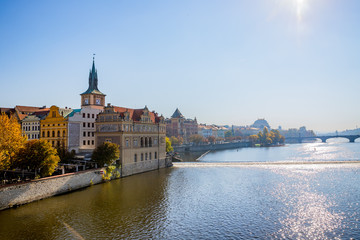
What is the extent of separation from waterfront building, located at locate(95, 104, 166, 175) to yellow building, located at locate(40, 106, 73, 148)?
27.9 feet

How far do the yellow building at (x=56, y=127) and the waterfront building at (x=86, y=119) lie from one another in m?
1.36

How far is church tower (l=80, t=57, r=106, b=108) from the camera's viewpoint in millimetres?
74625

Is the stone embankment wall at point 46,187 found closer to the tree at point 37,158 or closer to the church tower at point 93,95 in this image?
the tree at point 37,158

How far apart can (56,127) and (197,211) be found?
47.5 m

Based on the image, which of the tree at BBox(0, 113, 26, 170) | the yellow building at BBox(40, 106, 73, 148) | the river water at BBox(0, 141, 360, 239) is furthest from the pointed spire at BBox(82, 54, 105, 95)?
the tree at BBox(0, 113, 26, 170)

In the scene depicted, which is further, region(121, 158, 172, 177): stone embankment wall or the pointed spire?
the pointed spire

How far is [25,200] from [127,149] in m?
26.7

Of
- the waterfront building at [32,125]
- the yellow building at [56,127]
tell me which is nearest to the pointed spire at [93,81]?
the yellow building at [56,127]

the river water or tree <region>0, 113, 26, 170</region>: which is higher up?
tree <region>0, 113, 26, 170</region>

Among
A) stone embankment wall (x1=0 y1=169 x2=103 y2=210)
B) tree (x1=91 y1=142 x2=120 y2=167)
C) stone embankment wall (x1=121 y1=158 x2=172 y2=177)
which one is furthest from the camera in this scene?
stone embankment wall (x1=121 y1=158 x2=172 y2=177)

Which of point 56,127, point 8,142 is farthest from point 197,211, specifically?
point 56,127

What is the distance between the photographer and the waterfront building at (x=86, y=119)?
67.1m

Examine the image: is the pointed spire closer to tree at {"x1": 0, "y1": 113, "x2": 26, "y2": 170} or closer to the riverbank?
tree at {"x1": 0, "y1": 113, "x2": 26, "y2": 170}

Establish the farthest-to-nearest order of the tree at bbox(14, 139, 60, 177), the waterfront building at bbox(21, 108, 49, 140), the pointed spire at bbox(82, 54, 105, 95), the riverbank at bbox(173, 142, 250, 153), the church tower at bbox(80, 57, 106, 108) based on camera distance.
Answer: the riverbank at bbox(173, 142, 250, 153) → the pointed spire at bbox(82, 54, 105, 95) → the church tower at bbox(80, 57, 106, 108) → the waterfront building at bbox(21, 108, 49, 140) → the tree at bbox(14, 139, 60, 177)
